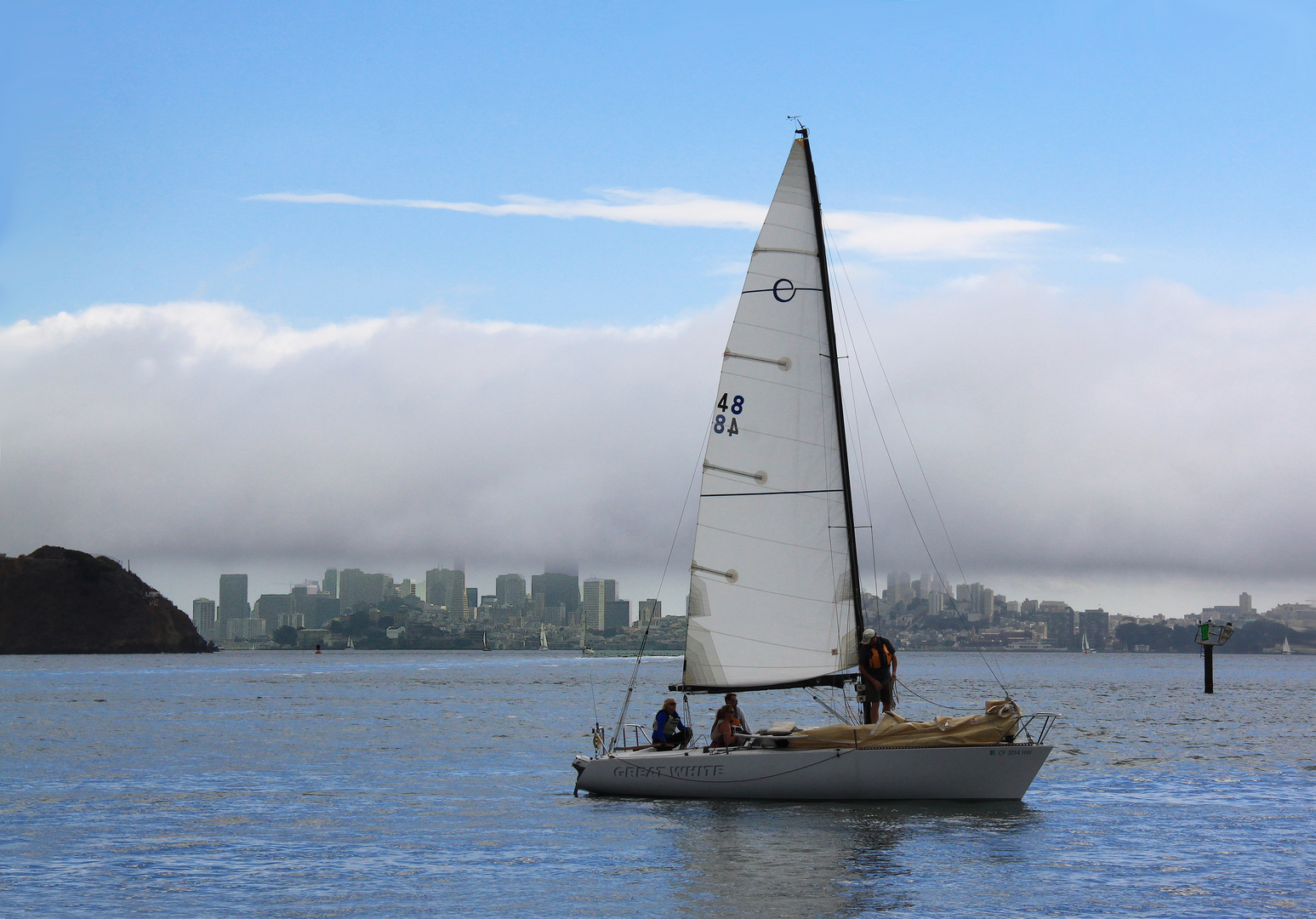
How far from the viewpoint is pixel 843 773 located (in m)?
26.5

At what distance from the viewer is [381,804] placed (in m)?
32.7

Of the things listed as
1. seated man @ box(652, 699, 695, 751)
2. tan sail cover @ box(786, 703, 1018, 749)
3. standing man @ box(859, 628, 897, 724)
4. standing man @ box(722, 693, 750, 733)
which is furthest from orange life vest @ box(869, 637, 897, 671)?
seated man @ box(652, 699, 695, 751)

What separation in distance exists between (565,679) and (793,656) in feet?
403

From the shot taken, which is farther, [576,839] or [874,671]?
[874,671]

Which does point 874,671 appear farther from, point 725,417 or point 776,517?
point 725,417

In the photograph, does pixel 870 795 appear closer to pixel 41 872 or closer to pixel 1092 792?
pixel 1092 792

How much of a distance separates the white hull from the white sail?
5.52ft

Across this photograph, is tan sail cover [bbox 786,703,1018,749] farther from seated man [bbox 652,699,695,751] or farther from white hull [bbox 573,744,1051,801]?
seated man [bbox 652,699,695,751]

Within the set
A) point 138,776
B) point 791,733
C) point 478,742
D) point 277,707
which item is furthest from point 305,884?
point 277,707

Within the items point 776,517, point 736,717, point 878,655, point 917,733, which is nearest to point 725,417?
point 776,517

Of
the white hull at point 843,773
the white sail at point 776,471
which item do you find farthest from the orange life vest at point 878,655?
the white hull at point 843,773

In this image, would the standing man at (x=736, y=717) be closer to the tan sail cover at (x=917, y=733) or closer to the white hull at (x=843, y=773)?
the white hull at (x=843, y=773)

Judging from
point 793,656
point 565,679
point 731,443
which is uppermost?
point 731,443

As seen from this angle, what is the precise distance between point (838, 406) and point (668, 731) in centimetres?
795
